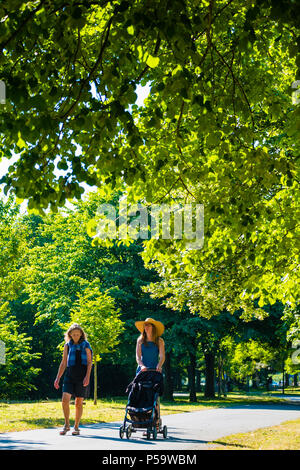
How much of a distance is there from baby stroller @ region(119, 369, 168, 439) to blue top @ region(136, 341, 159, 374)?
0.34m

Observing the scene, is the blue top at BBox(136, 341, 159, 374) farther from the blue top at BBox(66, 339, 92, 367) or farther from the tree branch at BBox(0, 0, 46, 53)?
the tree branch at BBox(0, 0, 46, 53)

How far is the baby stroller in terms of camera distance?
8.95 metres

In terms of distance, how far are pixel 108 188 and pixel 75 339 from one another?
Result: 10.3 feet

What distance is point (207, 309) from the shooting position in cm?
1708

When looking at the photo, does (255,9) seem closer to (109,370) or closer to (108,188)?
(108,188)

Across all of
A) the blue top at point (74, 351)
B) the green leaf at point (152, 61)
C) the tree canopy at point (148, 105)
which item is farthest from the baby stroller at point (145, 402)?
the green leaf at point (152, 61)

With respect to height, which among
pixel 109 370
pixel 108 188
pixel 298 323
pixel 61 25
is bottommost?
pixel 109 370

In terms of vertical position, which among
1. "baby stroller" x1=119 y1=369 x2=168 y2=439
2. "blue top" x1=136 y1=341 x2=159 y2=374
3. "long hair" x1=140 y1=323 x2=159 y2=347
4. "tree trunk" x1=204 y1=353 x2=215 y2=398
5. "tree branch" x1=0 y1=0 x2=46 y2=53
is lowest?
"tree trunk" x1=204 y1=353 x2=215 y2=398

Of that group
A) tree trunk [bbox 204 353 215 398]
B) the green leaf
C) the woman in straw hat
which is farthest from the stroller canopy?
tree trunk [bbox 204 353 215 398]

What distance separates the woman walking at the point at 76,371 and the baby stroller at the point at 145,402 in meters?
0.88

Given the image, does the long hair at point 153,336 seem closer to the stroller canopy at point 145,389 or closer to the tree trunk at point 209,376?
the stroller canopy at point 145,389

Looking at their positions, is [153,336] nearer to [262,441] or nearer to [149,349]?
[149,349]

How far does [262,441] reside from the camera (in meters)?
9.79
